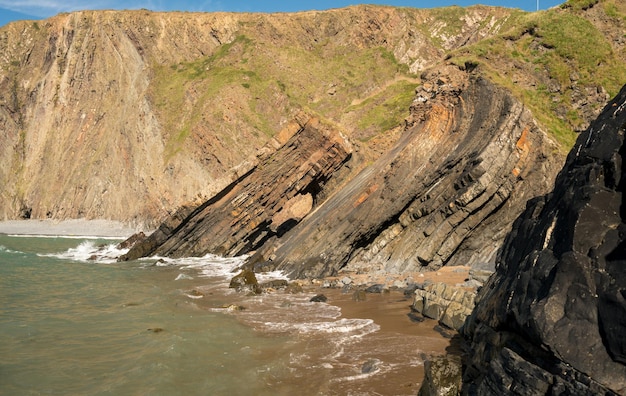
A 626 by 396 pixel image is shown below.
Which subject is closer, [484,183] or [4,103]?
[484,183]

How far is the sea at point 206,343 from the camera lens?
8742mm

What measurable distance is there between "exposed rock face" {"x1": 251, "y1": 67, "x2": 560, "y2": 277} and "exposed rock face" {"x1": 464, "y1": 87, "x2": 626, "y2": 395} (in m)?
12.7

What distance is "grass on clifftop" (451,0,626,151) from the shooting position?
22125 millimetres

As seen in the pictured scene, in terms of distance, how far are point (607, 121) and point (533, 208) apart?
6.10 ft

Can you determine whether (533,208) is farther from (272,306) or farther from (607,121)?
(272,306)

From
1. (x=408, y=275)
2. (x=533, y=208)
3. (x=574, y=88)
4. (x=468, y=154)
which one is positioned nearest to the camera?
(x=533, y=208)

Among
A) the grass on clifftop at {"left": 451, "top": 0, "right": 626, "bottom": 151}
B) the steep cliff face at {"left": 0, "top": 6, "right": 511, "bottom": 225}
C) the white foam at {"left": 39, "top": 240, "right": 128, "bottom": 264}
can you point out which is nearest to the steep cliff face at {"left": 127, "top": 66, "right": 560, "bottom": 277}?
the grass on clifftop at {"left": 451, "top": 0, "right": 626, "bottom": 151}

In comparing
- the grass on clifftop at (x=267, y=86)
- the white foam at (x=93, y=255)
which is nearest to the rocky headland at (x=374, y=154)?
the grass on clifftop at (x=267, y=86)

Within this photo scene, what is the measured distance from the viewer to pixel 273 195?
31203 mm

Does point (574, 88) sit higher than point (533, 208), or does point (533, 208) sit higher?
point (574, 88)

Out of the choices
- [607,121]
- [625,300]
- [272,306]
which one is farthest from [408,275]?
[625,300]

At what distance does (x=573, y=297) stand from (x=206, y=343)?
8.37 meters

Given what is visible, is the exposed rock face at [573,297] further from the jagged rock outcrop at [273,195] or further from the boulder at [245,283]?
the jagged rock outcrop at [273,195]

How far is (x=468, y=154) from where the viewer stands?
20391 millimetres
